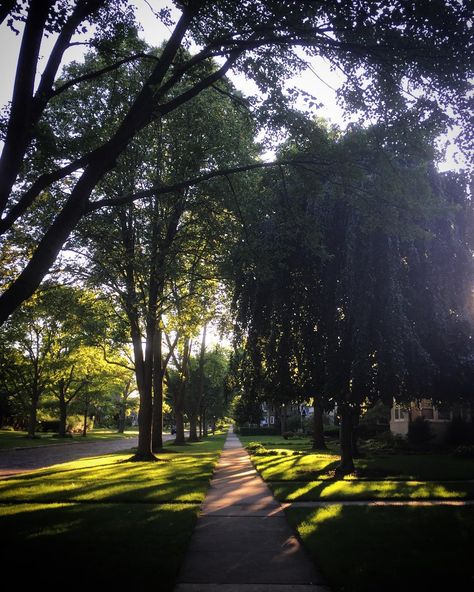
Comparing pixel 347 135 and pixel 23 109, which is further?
pixel 347 135

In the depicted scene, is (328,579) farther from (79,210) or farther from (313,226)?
(313,226)

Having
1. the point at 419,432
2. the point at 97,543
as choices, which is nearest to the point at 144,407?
the point at 97,543

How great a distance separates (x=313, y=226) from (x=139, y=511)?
660cm

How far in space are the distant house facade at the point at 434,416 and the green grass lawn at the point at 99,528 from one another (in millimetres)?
15560

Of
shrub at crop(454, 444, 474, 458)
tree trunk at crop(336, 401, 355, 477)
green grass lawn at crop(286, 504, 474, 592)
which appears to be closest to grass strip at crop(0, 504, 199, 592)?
green grass lawn at crop(286, 504, 474, 592)

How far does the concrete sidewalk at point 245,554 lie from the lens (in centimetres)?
464

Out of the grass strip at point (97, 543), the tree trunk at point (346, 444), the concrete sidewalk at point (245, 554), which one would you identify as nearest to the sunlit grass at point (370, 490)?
the concrete sidewalk at point (245, 554)

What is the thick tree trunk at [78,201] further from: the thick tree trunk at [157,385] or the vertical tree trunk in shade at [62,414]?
the vertical tree trunk in shade at [62,414]

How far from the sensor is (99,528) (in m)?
6.83

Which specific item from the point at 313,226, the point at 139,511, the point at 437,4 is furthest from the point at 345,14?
the point at 139,511

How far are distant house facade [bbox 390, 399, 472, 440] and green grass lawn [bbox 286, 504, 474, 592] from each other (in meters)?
15.1

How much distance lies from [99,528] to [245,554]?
7.93 ft

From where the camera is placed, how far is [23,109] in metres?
6.83

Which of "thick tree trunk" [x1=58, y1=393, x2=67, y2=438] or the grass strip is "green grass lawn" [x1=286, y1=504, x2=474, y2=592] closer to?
the grass strip
